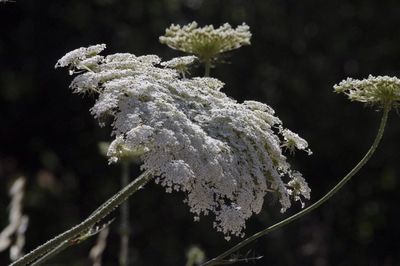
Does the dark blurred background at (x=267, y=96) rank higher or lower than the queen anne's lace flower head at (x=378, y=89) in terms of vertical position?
higher

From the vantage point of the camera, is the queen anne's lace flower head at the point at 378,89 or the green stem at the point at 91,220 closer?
the green stem at the point at 91,220

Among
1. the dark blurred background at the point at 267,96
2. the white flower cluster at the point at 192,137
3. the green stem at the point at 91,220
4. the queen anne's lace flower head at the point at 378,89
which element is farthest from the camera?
the dark blurred background at the point at 267,96

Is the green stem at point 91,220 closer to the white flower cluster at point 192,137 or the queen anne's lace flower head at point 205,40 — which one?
the white flower cluster at point 192,137

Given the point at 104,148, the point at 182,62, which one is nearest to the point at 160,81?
the point at 182,62

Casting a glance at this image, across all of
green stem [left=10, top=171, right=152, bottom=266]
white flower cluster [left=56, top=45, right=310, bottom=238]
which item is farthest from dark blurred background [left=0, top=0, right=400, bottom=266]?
green stem [left=10, top=171, right=152, bottom=266]

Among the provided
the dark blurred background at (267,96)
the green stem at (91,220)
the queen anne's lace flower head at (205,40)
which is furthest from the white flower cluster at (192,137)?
the dark blurred background at (267,96)

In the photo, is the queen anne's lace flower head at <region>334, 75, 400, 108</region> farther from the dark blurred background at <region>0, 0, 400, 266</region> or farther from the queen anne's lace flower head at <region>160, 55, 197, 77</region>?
the dark blurred background at <region>0, 0, 400, 266</region>

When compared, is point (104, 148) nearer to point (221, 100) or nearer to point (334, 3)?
point (221, 100)
